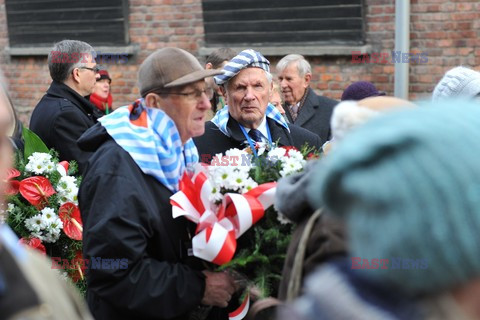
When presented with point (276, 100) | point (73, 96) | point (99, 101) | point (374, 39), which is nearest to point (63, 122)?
point (73, 96)

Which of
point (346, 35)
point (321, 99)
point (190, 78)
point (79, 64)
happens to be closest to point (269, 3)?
point (346, 35)

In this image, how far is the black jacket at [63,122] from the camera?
4.82 meters

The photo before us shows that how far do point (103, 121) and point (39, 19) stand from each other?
7.05 metres

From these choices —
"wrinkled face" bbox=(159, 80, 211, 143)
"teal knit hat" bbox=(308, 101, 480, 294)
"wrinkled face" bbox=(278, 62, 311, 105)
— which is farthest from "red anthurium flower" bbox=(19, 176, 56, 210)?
"teal knit hat" bbox=(308, 101, 480, 294)

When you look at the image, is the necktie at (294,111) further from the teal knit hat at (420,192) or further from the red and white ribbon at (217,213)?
the teal knit hat at (420,192)

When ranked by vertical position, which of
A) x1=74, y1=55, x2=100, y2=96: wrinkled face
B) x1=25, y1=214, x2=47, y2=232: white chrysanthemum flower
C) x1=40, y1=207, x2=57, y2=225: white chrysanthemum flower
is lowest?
x1=25, y1=214, x2=47, y2=232: white chrysanthemum flower

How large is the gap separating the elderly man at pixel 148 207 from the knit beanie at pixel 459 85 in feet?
4.29

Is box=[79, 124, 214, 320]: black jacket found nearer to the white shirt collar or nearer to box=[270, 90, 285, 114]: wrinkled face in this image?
the white shirt collar

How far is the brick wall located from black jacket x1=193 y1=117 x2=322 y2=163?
336 cm

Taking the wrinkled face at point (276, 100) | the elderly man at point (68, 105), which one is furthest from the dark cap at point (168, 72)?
the wrinkled face at point (276, 100)

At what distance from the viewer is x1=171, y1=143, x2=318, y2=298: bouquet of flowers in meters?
2.63

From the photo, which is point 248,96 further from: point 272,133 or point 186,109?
point 186,109

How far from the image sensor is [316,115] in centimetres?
613

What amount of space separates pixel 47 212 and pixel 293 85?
2948mm
